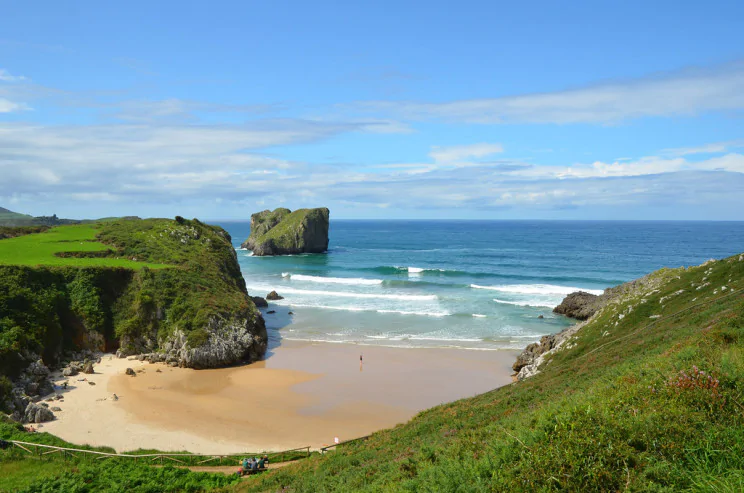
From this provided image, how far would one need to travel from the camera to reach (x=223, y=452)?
21.2m

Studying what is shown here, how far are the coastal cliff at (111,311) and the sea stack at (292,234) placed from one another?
6493 centimetres

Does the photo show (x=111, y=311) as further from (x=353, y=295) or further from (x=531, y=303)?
(x=531, y=303)

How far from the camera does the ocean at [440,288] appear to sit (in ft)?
140

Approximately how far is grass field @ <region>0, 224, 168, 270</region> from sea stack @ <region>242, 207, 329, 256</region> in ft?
188

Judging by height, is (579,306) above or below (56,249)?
below

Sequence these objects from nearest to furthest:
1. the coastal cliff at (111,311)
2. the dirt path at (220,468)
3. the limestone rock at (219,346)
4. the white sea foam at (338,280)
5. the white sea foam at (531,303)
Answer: the dirt path at (220,468), the coastal cliff at (111,311), the limestone rock at (219,346), the white sea foam at (531,303), the white sea foam at (338,280)

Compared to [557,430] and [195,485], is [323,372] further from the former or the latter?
[557,430]

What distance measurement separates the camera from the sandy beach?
22.8m

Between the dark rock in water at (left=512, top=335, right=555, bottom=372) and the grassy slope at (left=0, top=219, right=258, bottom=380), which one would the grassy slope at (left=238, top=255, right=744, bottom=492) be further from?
the grassy slope at (left=0, top=219, right=258, bottom=380)

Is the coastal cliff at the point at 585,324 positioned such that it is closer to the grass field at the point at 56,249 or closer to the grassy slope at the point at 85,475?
the grassy slope at the point at 85,475

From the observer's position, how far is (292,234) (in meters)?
113

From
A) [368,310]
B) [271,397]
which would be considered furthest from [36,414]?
[368,310]

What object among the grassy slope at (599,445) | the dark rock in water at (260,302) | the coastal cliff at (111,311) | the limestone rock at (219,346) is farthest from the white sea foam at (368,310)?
the grassy slope at (599,445)

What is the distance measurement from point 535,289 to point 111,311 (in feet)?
168
